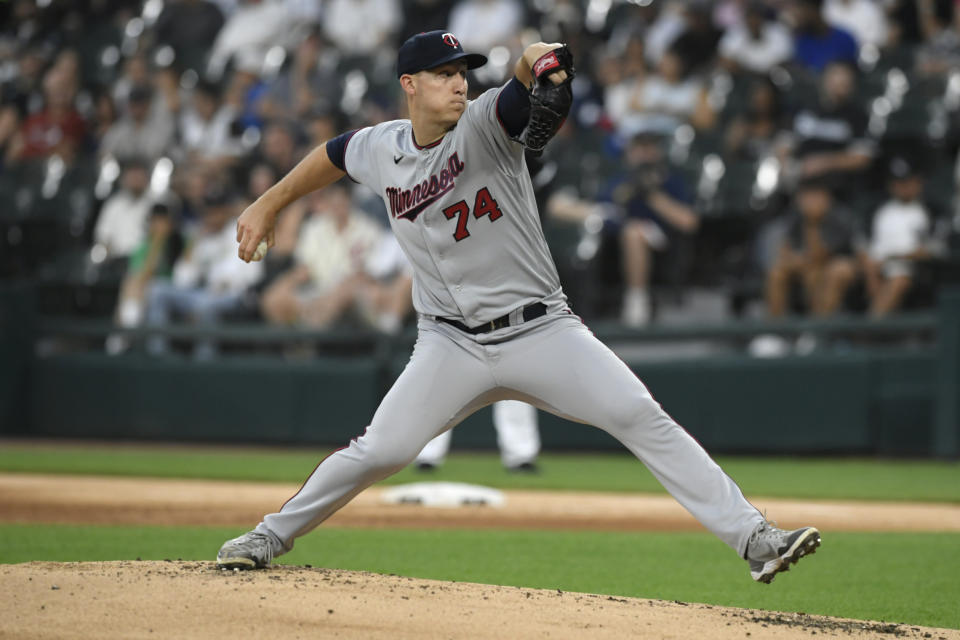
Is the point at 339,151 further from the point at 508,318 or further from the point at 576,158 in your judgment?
the point at 576,158

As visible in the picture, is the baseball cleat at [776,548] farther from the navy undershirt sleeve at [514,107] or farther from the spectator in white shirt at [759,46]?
the spectator in white shirt at [759,46]

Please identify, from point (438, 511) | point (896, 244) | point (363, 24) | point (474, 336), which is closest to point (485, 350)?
point (474, 336)

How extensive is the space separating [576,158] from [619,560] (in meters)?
7.08

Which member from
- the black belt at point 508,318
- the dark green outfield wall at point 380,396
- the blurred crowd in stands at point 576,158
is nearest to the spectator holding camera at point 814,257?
the blurred crowd in stands at point 576,158

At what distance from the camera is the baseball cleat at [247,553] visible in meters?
4.23

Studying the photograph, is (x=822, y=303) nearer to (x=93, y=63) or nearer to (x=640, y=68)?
(x=640, y=68)

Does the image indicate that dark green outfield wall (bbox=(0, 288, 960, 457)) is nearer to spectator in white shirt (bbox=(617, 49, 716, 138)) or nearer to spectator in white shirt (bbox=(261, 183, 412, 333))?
spectator in white shirt (bbox=(261, 183, 412, 333))

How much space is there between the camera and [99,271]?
13742 millimetres

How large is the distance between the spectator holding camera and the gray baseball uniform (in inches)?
253

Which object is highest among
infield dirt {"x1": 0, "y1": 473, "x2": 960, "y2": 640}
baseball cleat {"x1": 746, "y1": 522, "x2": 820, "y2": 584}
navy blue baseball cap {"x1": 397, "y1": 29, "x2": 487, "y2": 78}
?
navy blue baseball cap {"x1": 397, "y1": 29, "x2": 487, "y2": 78}

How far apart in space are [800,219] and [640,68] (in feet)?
9.12

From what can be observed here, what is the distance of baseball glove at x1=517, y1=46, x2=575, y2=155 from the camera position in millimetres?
3688

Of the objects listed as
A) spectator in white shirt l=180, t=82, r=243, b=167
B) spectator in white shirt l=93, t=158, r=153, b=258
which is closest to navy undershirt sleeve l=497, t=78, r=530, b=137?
spectator in white shirt l=93, t=158, r=153, b=258

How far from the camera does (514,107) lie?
3.90 metres
